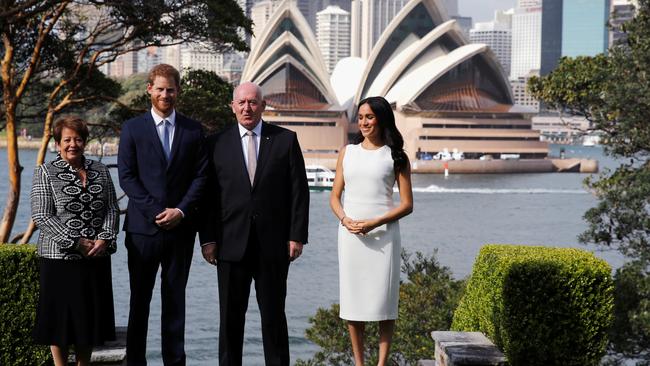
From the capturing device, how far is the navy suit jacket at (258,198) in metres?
4.22

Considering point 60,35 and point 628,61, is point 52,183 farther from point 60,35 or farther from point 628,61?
point 60,35

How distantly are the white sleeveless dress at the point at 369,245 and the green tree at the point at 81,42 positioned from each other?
7929 mm

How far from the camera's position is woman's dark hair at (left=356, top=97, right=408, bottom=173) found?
4266 mm

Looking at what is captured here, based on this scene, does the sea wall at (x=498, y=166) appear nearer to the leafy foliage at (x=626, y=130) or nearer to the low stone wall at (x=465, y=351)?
the leafy foliage at (x=626, y=130)

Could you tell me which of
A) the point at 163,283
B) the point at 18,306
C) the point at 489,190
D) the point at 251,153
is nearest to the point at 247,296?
the point at 163,283

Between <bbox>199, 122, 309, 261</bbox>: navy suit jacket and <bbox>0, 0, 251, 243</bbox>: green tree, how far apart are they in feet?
25.6

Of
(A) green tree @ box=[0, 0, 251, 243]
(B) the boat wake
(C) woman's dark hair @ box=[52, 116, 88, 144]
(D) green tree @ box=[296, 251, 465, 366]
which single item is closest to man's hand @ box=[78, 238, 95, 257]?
(C) woman's dark hair @ box=[52, 116, 88, 144]

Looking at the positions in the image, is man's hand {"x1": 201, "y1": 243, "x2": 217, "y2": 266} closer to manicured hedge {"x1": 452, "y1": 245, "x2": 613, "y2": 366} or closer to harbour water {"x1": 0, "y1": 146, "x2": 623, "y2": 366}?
manicured hedge {"x1": 452, "y1": 245, "x2": 613, "y2": 366}

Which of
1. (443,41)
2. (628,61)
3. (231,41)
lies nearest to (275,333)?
(628,61)

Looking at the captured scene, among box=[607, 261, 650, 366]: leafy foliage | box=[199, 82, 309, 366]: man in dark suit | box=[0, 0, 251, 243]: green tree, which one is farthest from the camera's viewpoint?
box=[0, 0, 251, 243]: green tree

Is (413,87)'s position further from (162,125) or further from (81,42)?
(162,125)

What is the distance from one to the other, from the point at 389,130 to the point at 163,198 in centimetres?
98

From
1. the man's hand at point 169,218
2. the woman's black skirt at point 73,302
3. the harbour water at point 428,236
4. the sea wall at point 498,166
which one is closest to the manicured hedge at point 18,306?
the woman's black skirt at point 73,302

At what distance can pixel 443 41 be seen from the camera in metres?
66.2
